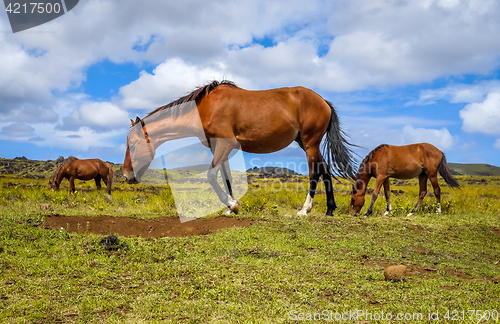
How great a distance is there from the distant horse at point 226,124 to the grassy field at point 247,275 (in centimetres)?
160

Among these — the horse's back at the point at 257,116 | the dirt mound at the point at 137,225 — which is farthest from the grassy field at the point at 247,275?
the horse's back at the point at 257,116

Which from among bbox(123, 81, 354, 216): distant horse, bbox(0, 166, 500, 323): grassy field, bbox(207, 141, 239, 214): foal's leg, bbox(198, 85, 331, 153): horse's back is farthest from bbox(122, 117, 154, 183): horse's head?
bbox(0, 166, 500, 323): grassy field

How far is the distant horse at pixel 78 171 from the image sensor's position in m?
16.5

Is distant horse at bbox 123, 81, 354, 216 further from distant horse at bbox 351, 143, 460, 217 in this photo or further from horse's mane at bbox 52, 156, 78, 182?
horse's mane at bbox 52, 156, 78, 182

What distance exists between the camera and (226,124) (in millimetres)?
7391

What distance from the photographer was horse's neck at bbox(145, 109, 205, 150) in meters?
7.60

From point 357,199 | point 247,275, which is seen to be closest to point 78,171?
point 357,199

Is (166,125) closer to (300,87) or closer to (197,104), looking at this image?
(197,104)

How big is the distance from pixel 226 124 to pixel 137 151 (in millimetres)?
1987

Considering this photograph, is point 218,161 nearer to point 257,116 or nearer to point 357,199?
point 257,116

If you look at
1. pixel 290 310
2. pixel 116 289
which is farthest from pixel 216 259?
pixel 290 310

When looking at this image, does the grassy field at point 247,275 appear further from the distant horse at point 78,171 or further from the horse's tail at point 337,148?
the distant horse at point 78,171

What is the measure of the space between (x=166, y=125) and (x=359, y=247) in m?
4.57

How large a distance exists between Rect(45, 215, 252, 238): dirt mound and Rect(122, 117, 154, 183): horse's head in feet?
3.47
